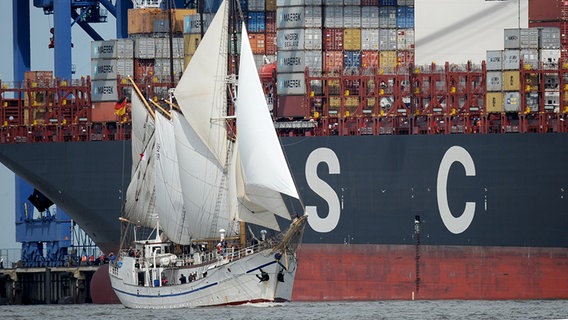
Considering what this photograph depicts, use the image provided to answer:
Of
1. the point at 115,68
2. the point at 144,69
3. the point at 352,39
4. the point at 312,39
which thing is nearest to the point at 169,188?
the point at 312,39

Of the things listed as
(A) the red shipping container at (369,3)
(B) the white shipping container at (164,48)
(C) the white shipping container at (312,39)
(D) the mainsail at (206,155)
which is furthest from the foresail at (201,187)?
(A) the red shipping container at (369,3)

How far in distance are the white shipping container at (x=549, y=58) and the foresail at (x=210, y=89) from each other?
11.9 meters

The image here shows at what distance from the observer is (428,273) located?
77625 mm

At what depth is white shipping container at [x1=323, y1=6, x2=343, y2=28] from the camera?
262ft

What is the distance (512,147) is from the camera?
77750 millimetres

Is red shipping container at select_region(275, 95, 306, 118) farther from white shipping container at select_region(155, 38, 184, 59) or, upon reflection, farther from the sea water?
the sea water

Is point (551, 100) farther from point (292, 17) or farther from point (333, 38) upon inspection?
point (292, 17)

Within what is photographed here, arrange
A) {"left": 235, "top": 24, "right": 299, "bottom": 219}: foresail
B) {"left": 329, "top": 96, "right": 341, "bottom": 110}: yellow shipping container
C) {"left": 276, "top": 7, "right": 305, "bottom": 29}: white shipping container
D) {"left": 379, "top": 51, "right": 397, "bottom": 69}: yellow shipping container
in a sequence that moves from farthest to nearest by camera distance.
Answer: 1. {"left": 379, "top": 51, "right": 397, "bottom": 69}: yellow shipping container
2. {"left": 329, "top": 96, "right": 341, "bottom": 110}: yellow shipping container
3. {"left": 276, "top": 7, "right": 305, "bottom": 29}: white shipping container
4. {"left": 235, "top": 24, "right": 299, "bottom": 219}: foresail

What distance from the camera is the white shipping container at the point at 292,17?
79.4m

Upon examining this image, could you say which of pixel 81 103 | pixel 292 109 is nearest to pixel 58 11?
pixel 81 103

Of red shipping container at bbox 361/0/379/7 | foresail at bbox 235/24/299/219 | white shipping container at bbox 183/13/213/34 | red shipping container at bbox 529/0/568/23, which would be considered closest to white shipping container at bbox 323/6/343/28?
red shipping container at bbox 361/0/379/7

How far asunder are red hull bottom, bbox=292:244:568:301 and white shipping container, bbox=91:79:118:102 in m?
10.3

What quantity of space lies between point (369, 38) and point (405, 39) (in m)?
1.54

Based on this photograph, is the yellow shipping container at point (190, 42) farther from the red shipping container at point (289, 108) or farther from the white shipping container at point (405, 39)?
the white shipping container at point (405, 39)
